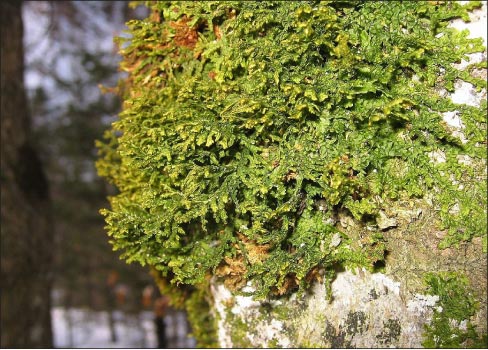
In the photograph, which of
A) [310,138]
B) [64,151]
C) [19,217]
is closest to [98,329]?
[64,151]

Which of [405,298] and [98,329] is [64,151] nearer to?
[405,298]

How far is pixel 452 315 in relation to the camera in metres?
1.25

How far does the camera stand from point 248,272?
1226 millimetres

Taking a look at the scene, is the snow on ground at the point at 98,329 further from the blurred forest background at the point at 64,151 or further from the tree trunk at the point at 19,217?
the tree trunk at the point at 19,217

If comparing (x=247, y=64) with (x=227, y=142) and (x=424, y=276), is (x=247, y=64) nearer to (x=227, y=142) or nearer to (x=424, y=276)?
(x=227, y=142)

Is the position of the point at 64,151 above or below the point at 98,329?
above

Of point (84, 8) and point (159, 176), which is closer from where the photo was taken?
point (159, 176)

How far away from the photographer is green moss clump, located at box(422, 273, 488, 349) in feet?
4.04

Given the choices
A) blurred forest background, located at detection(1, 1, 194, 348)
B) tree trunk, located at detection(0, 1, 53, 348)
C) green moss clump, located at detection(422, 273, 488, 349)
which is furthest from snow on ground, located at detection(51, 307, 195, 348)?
green moss clump, located at detection(422, 273, 488, 349)

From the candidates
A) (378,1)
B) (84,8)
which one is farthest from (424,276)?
(84,8)

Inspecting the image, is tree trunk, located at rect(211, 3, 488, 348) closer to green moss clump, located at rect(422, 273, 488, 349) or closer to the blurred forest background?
green moss clump, located at rect(422, 273, 488, 349)

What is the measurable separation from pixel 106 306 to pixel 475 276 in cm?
1141

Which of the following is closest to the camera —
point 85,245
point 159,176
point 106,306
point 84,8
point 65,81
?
point 159,176

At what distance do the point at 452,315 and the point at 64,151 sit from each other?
6.69m
